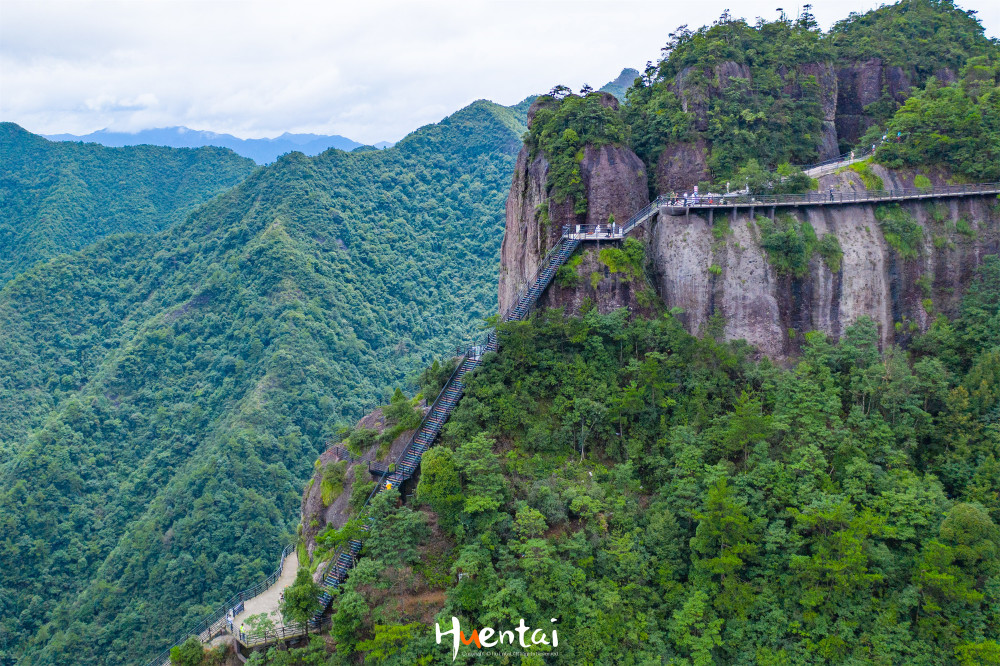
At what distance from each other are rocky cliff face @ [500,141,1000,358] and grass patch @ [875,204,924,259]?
0.16 meters

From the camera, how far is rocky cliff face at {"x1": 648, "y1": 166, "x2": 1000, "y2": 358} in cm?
2972

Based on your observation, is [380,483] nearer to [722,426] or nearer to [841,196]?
[722,426]

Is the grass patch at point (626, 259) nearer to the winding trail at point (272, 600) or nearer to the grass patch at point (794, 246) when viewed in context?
the grass patch at point (794, 246)

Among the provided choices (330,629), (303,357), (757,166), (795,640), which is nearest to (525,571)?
(330,629)

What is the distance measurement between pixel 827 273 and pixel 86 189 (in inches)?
4677

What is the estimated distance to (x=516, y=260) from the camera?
3606 cm

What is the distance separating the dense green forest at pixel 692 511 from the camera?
21.0 m

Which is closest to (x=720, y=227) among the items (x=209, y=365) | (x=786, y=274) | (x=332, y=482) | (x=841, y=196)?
(x=786, y=274)

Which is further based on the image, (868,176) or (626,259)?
(868,176)

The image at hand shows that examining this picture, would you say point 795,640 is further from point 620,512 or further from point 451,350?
point 451,350

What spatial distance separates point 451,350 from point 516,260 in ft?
148

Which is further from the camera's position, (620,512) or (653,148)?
(653,148)

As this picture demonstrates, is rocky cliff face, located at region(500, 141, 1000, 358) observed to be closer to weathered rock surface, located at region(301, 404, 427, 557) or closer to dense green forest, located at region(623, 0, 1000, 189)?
dense green forest, located at region(623, 0, 1000, 189)

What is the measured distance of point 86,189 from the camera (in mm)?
112562
